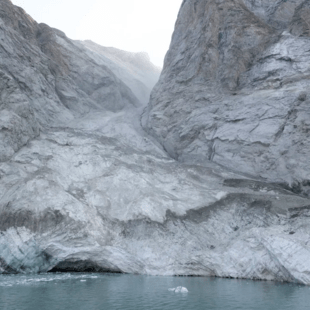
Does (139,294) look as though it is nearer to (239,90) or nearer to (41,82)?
(239,90)

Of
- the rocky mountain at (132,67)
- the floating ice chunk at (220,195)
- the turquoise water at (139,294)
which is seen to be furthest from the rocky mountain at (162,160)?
the rocky mountain at (132,67)

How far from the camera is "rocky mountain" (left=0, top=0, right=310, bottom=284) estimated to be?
24594mm

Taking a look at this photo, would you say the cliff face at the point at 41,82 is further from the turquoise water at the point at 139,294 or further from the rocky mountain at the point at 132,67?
the turquoise water at the point at 139,294

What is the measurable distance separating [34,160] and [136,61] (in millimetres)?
57799

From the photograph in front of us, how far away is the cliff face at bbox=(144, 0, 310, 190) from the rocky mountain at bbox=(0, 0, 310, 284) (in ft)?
0.48

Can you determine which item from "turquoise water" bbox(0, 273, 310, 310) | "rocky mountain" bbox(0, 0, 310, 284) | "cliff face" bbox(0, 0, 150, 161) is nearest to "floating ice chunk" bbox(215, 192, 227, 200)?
"rocky mountain" bbox(0, 0, 310, 284)

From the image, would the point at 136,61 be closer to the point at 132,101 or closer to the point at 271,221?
the point at 132,101

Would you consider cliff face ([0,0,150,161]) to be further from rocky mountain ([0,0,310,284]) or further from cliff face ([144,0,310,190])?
cliff face ([144,0,310,190])

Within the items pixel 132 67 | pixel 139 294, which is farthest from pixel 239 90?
pixel 132 67

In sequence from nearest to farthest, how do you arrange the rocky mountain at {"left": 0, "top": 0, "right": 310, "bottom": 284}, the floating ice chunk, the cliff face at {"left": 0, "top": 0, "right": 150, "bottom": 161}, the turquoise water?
1. the turquoise water
2. the rocky mountain at {"left": 0, "top": 0, "right": 310, "bottom": 284}
3. the floating ice chunk
4. the cliff face at {"left": 0, "top": 0, "right": 150, "bottom": 161}

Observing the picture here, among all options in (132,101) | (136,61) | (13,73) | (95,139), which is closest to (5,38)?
(13,73)

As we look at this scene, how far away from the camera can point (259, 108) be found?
33812 millimetres

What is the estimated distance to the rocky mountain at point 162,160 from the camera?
24.6 metres

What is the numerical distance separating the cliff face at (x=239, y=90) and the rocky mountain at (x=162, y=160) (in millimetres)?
146
